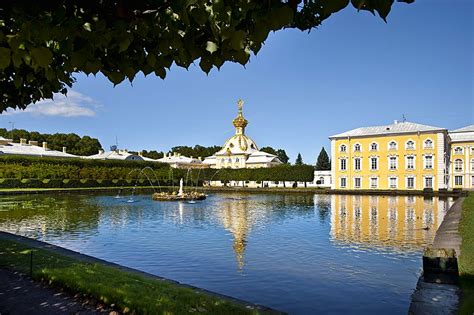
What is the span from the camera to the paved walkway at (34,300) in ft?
17.0

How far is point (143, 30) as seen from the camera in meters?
2.28

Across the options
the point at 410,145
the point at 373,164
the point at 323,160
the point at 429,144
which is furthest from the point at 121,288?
the point at 323,160

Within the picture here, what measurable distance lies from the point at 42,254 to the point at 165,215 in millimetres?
11762

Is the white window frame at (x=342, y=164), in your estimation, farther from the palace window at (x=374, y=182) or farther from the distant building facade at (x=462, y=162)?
the distant building facade at (x=462, y=162)

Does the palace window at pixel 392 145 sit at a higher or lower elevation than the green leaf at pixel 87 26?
higher

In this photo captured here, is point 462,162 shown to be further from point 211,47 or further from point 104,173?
point 211,47

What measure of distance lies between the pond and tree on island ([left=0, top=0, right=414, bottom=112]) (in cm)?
552

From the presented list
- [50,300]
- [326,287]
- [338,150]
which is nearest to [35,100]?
[50,300]

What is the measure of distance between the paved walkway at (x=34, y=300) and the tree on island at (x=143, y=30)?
3.79 m

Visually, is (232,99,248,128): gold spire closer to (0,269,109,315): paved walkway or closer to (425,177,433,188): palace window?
(425,177,433,188): palace window

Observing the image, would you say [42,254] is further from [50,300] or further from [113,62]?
[113,62]

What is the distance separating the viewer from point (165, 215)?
66.6ft

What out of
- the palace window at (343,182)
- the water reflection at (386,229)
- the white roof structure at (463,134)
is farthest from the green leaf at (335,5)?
the white roof structure at (463,134)

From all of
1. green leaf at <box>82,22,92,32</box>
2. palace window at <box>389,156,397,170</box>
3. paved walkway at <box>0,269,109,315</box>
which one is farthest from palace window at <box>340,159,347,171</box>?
Result: green leaf at <box>82,22,92,32</box>
